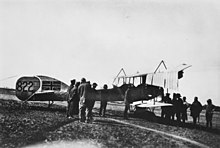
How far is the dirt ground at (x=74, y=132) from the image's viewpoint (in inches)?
142

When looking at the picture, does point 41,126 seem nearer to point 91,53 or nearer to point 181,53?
point 91,53

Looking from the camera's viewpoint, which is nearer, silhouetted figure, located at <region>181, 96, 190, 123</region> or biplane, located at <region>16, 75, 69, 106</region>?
biplane, located at <region>16, 75, 69, 106</region>

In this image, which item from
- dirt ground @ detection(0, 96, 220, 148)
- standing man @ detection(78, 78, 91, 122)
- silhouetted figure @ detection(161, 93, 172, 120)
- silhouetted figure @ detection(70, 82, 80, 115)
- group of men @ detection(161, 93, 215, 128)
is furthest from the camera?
silhouetted figure @ detection(161, 93, 172, 120)

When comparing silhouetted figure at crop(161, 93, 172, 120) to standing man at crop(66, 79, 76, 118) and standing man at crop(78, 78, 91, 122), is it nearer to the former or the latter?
standing man at crop(78, 78, 91, 122)

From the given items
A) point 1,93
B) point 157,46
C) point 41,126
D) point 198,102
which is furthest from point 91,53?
point 198,102

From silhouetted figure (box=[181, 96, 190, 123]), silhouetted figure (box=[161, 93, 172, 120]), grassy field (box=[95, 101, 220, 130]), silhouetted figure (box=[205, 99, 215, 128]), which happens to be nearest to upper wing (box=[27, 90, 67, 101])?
grassy field (box=[95, 101, 220, 130])

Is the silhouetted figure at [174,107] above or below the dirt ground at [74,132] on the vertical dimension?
above

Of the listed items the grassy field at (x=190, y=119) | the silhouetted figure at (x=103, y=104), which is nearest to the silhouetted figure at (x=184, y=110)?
the grassy field at (x=190, y=119)

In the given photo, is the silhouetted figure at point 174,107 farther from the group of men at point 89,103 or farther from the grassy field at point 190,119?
the grassy field at point 190,119

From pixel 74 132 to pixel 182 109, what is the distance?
1.96 metres

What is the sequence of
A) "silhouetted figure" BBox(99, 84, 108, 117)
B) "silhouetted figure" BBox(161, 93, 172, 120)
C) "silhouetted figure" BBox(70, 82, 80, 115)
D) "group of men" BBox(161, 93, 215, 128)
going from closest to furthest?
"silhouetted figure" BBox(70, 82, 80, 115)
"group of men" BBox(161, 93, 215, 128)
"silhouetted figure" BBox(99, 84, 108, 117)
"silhouetted figure" BBox(161, 93, 172, 120)

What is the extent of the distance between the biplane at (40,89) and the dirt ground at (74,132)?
123 mm

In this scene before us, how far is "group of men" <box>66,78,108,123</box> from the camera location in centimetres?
411

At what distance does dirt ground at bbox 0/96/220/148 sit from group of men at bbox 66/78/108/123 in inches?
4.4
